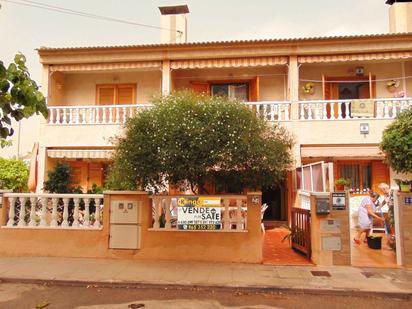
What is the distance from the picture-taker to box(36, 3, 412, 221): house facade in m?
13.5

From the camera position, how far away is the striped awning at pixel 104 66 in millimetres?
14570

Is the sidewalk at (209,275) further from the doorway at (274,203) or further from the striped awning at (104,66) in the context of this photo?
the striped awning at (104,66)

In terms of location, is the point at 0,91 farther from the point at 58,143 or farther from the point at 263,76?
the point at 263,76

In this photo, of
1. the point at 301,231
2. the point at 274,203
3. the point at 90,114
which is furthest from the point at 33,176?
the point at 274,203

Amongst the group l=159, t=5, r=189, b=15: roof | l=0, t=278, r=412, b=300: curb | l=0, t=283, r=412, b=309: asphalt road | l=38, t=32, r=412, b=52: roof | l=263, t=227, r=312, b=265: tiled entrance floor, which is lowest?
l=0, t=283, r=412, b=309: asphalt road

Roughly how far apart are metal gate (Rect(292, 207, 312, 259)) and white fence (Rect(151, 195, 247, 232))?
4.82 feet

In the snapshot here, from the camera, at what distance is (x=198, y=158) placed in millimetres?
8273

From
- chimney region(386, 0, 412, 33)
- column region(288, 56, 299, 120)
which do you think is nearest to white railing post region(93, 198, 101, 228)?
column region(288, 56, 299, 120)

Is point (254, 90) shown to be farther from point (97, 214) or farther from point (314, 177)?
point (97, 214)

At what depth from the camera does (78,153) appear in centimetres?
1459

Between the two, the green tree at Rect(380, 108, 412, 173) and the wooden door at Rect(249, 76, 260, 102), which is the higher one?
the wooden door at Rect(249, 76, 260, 102)

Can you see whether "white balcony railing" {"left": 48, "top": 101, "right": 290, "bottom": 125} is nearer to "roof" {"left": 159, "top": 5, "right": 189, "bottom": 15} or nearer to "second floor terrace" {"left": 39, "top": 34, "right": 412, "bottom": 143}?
"second floor terrace" {"left": 39, "top": 34, "right": 412, "bottom": 143}

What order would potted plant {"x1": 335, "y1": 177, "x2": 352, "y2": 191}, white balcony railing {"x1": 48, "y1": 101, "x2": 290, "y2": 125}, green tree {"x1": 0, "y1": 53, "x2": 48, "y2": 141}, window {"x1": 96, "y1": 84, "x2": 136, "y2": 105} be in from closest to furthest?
green tree {"x1": 0, "y1": 53, "x2": 48, "y2": 141} < potted plant {"x1": 335, "y1": 177, "x2": 352, "y2": 191} < white balcony railing {"x1": 48, "y1": 101, "x2": 290, "y2": 125} < window {"x1": 96, "y1": 84, "x2": 136, "y2": 105}

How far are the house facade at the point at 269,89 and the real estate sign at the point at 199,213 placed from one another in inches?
176
